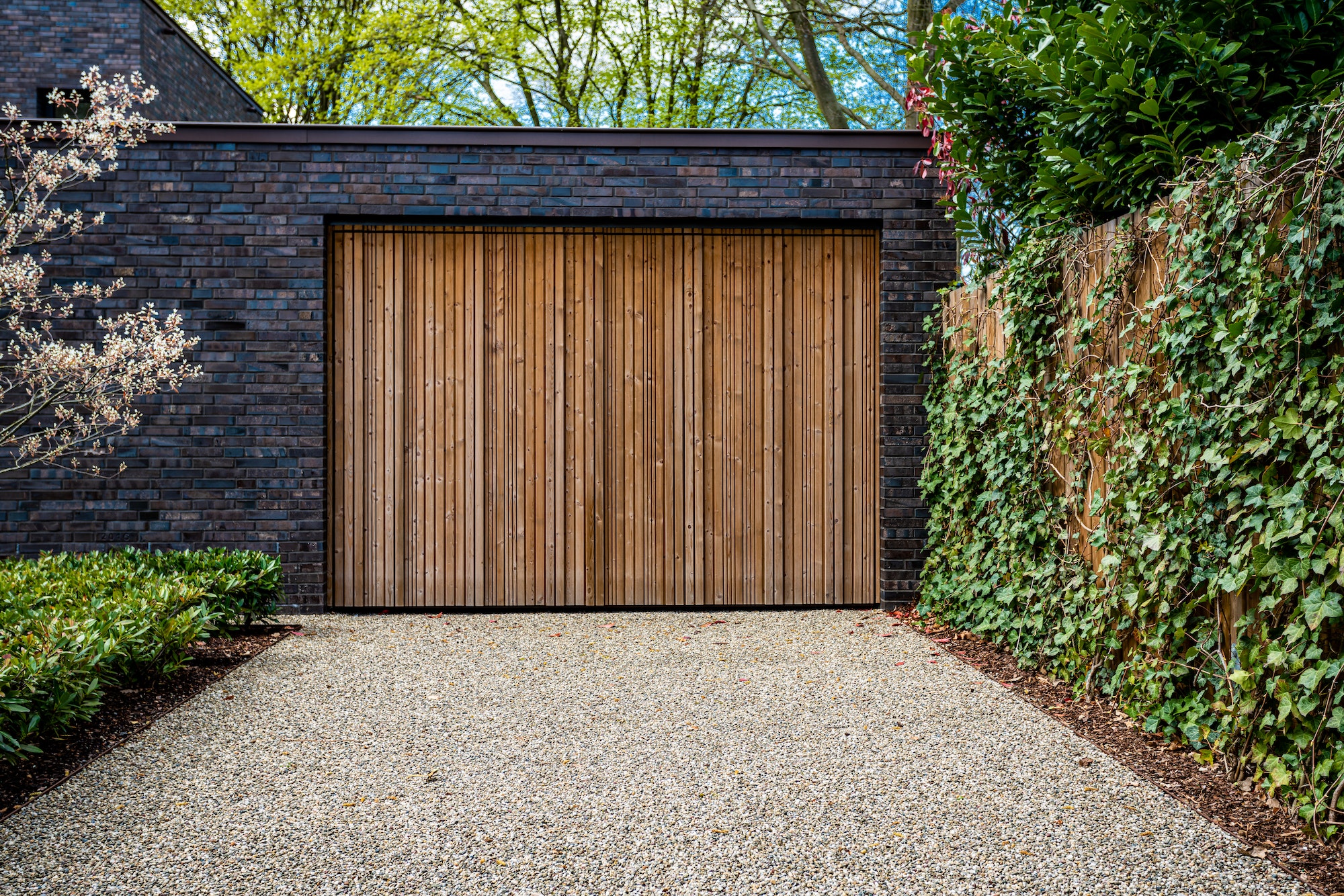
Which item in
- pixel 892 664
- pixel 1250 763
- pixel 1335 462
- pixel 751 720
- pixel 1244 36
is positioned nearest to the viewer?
pixel 1335 462

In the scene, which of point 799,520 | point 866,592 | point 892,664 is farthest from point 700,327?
point 892,664

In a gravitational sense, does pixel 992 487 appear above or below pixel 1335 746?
above

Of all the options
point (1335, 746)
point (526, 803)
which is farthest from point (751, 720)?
point (1335, 746)

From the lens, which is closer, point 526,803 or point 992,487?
point 526,803

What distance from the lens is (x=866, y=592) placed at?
593 centimetres

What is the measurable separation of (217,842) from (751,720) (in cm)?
184

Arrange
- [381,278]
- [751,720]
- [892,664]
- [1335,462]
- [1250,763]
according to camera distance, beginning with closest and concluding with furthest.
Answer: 1. [1335,462]
2. [1250,763]
3. [751,720]
4. [892,664]
5. [381,278]

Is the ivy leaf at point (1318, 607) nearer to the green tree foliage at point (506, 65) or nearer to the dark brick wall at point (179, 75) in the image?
the dark brick wall at point (179, 75)

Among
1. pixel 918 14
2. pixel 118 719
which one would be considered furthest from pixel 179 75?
pixel 118 719

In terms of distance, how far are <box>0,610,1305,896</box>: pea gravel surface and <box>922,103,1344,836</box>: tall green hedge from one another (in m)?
0.34

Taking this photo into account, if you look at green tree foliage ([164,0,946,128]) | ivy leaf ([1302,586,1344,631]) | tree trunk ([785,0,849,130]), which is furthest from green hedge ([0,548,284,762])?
green tree foliage ([164,0,946,128])

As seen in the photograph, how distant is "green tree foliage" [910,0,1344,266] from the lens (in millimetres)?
3168

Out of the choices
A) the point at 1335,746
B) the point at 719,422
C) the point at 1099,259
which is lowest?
the point at 1335,746

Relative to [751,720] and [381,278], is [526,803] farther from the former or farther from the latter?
[381,278]
